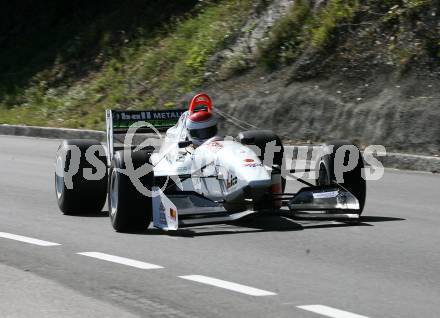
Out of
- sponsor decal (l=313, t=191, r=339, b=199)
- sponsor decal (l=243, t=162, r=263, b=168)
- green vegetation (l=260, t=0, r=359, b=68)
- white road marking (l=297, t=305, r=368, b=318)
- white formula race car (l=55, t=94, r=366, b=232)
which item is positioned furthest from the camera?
green vegetation (l=260, t=0, r=359, b=68)

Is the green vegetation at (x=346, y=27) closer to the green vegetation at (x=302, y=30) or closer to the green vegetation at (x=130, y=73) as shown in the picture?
the green vegetation at (x=302, y=30)

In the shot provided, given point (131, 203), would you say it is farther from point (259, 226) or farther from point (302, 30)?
point (302, 30)

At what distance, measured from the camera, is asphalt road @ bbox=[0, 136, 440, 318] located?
22.4ft

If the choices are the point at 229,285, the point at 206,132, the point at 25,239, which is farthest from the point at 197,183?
the point at 229,285

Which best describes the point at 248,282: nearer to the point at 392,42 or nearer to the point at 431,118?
the point at 431,118

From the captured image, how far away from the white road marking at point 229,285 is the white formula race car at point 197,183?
6.02 feet

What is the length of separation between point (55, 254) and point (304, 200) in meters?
2.60

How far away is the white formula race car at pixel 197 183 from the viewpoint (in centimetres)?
987

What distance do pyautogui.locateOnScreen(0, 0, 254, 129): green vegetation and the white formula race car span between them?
10981 millimetres

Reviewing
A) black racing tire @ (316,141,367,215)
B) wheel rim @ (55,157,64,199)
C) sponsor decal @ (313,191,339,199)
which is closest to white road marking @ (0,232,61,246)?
wheel rim @ (55,157,64,199)

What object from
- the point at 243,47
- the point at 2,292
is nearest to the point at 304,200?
the point at 2,292

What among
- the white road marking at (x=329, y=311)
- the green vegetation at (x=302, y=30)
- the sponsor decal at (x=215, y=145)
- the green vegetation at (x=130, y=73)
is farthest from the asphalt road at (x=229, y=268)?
the green vegetation at (x=130, y=73)

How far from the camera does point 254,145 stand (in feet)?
A: 38.6

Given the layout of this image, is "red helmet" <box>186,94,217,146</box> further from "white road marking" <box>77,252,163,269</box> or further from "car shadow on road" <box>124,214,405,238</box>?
"white road marking" <box>77,252,163,269</box>
